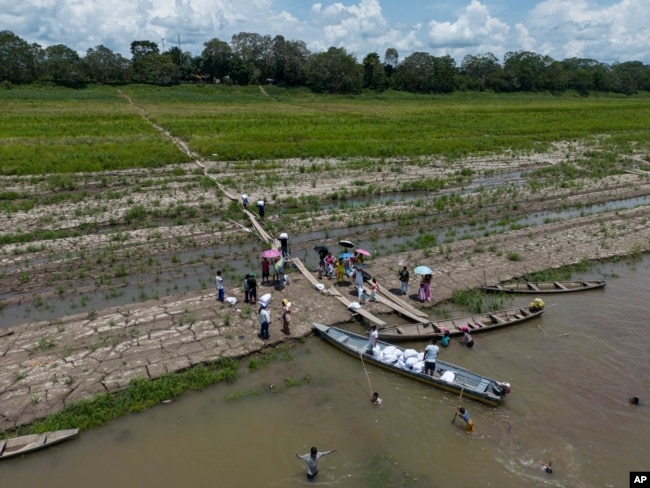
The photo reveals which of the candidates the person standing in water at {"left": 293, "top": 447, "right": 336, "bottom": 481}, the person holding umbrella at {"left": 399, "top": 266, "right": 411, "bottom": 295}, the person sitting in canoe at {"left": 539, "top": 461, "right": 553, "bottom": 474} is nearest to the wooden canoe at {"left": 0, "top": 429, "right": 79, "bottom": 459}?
the person standing in water at {"left": 293, "top": 447, "right": 336, "bottom": 481}

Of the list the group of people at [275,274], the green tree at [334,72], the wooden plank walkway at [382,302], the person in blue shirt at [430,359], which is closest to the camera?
the person in blue shirt at [430,359]

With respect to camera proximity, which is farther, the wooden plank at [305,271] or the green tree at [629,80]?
the green tree at [629,80]

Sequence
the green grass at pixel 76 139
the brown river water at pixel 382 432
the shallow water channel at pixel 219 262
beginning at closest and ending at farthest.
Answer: the brown river water at pixel 382 432 < the shallow water channel at pixel 219 262 < the green grass at pixel 76 139

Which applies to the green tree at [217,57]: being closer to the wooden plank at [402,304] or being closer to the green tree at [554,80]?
the green tree at [554,80]

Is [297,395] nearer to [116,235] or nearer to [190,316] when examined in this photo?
[190,316]

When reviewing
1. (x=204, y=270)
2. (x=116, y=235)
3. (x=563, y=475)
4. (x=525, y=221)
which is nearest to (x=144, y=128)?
(x=116, y=235)

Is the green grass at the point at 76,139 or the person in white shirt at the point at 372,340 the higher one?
the green grass at the point at 76,139

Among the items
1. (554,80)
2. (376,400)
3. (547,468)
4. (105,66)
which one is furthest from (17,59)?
(554,80)

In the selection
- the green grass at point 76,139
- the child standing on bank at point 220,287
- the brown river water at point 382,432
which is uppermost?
the green grass at point 76,139

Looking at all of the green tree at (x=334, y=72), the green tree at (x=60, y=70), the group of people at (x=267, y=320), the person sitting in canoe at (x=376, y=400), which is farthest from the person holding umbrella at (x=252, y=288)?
the green tree at (x=60, y=70)
